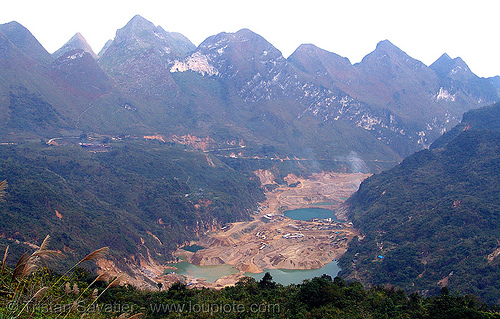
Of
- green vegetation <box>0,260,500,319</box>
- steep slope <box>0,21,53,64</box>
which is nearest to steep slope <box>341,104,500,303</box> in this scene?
green vegetation <box>0,260,500,319</box>

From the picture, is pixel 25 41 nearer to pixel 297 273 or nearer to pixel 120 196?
pixel 120 196

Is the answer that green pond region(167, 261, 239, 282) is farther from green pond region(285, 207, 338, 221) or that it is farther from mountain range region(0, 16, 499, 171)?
mountain range region(0, 16, 499, 171)

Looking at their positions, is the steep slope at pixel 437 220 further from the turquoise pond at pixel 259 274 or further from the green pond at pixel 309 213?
the green pond at pixel 309 213

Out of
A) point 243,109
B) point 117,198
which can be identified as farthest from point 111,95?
point 117,198

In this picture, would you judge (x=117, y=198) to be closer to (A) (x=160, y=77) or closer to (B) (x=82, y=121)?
(B) (x=82, y=121)

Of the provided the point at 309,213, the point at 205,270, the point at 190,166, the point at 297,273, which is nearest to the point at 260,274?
the point at 297,273

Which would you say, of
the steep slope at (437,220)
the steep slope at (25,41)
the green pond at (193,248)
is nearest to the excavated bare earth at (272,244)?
the green pond at (193,248)
